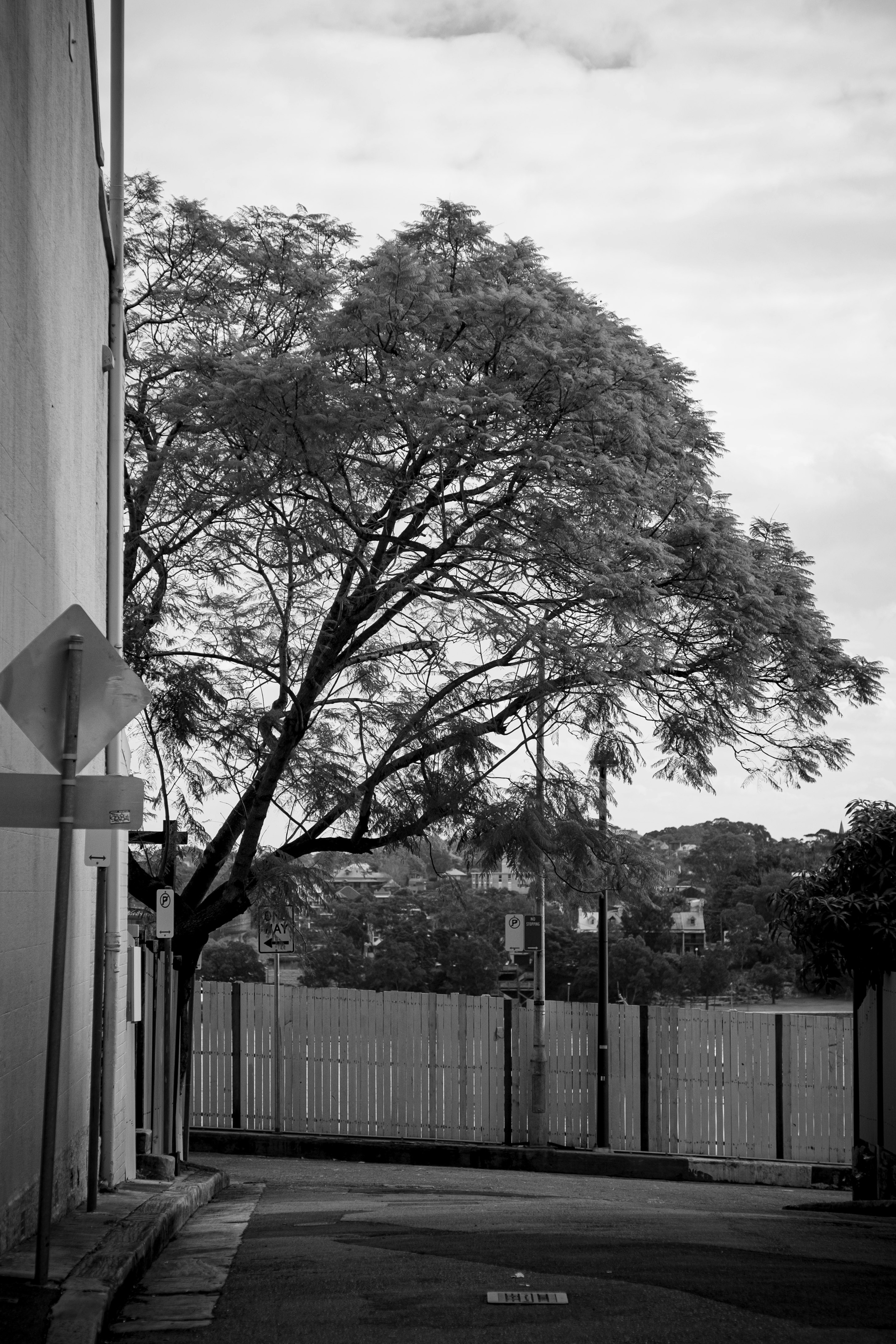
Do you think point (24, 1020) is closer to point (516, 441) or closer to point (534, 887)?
point (516, 441)

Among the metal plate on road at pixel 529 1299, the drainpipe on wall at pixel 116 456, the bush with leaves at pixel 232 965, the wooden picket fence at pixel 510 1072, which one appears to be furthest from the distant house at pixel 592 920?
the metal plate on road at pixel 529 1299

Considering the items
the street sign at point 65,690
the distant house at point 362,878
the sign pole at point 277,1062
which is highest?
the street sign at point 65,690

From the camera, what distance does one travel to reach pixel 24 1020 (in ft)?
24.0

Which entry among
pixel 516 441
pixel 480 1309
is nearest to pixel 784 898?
pixel 516 441

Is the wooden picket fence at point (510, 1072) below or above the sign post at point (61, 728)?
below

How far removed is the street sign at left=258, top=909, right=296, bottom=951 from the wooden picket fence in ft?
5.19

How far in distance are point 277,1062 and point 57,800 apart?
16700 millimetres

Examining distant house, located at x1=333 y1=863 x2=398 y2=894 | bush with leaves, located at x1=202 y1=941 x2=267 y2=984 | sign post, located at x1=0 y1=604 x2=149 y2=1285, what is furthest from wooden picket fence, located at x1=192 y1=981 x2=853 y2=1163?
sign post, located at x1=0 y1=604 x2=149 y2=1285

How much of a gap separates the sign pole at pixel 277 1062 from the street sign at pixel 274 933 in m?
0.86

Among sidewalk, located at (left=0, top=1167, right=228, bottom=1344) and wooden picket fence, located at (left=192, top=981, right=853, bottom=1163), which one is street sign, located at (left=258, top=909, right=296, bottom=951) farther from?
sidewalk, located at (left=0, top=1167, right=228, bottom=1344)

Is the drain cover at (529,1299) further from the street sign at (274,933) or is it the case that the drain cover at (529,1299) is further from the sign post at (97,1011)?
the street sign at (274,933)

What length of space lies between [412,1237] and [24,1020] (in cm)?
269

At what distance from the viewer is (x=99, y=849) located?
29.7 feet

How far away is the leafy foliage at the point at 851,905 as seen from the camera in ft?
40.4
